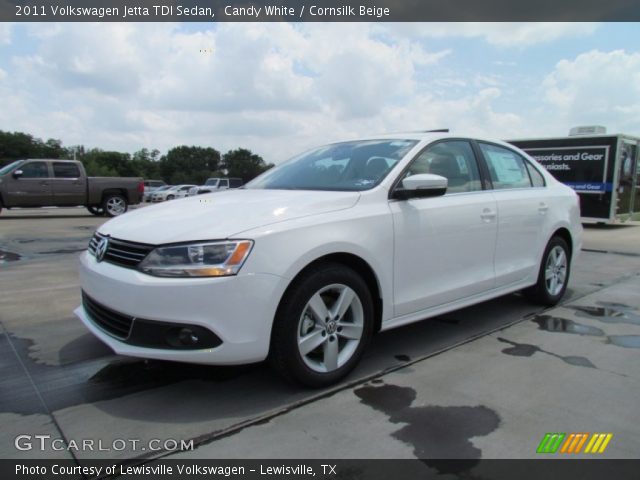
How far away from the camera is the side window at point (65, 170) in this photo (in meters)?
15.1

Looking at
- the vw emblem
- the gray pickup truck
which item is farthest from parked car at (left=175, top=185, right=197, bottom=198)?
the vw emblem

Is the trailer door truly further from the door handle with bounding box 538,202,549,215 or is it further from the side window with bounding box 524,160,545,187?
the door handle with bounding box 538,202,549,215

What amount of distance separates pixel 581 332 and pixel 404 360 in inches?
68.2

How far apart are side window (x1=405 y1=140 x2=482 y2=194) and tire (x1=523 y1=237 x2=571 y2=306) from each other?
129cm

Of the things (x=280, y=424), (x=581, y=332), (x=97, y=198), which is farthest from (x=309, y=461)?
(x=97, y=198)

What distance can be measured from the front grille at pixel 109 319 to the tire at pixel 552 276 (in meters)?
3.74

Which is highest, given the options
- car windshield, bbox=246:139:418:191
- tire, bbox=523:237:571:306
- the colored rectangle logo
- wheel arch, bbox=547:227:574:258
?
car windshield, bbox=246:139:418:191

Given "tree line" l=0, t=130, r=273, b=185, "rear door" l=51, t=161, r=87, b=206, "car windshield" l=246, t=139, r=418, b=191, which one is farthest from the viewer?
"tree line" l=0, t=130, r=273, b=185

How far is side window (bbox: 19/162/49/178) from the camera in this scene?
573 inches

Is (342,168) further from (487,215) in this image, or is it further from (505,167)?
(505,167)

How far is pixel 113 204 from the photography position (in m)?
16.1

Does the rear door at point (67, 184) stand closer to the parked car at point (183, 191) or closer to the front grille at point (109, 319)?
the front grille at point (109, 319)

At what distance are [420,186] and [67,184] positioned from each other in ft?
48.2

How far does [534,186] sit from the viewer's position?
186 inches
